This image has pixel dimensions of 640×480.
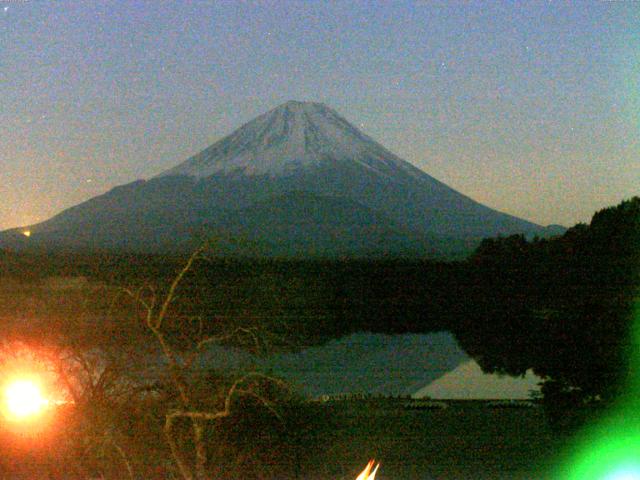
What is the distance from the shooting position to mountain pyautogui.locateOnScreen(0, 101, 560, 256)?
21.2 ft

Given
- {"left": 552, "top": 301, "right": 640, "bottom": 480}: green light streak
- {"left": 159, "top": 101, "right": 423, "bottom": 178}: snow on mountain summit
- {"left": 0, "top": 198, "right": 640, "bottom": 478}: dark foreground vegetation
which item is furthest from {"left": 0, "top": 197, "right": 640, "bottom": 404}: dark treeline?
{"left": 159, "top": 101, "right": 423, "bottom": 178}: snow on mountain summit

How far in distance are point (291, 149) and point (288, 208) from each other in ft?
29.5

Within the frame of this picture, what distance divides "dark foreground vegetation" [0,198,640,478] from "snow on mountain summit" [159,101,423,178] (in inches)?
362

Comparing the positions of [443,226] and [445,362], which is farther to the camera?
[443,226]

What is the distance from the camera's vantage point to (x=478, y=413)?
5629mm

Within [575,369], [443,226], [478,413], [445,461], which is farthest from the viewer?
[443,226]

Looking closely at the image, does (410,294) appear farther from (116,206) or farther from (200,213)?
(116,206)

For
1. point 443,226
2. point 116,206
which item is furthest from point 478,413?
point 116,206

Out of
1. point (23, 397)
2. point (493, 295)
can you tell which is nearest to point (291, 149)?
point (493, 295)

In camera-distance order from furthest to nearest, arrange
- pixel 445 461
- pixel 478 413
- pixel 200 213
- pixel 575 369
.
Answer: pixel 200 213, pixel 575 369, pixel 478 413, pixel 445 461

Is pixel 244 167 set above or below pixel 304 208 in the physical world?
above

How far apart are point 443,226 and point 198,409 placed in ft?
25.1

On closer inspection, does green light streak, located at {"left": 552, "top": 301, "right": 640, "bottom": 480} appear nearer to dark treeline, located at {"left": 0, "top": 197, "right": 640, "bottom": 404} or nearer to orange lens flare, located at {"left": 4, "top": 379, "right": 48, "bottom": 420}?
dark treeline, located at {"left": 0, "top": 197, "right": 640, "bottom": 404}

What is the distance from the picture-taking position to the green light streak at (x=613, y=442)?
4.58m
